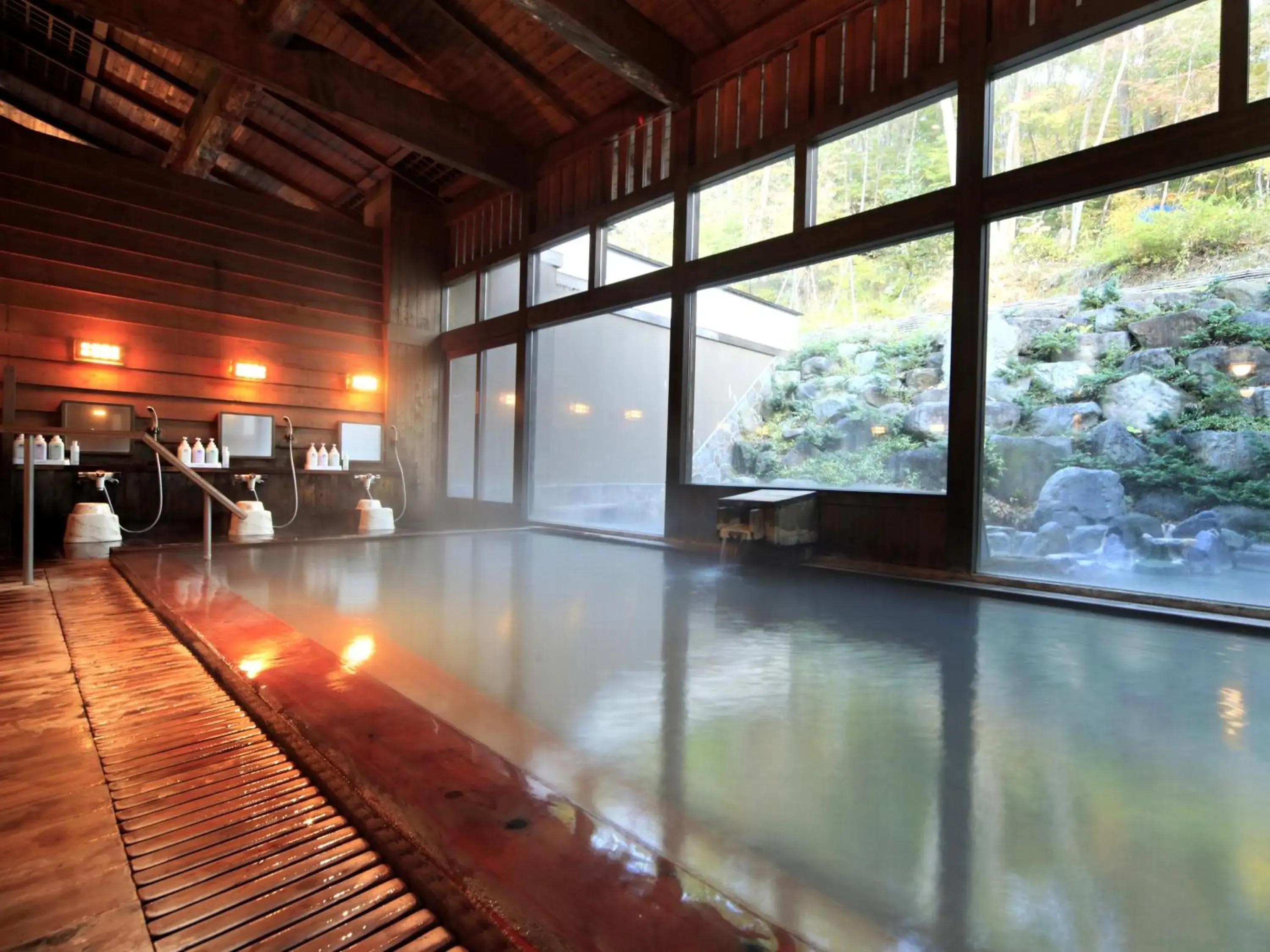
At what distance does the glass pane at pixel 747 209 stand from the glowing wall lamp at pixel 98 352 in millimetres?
5334

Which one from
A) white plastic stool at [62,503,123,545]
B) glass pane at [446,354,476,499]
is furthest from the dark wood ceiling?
white plastic stool at [62,503,123,545]

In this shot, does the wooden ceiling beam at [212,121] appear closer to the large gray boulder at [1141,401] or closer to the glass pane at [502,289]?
the glass pane at [502,289]

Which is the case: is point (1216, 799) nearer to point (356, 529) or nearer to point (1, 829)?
point (1, 829)

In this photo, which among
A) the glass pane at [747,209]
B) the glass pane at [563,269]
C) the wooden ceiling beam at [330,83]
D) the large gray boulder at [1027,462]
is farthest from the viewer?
the glass pane at [563,269]

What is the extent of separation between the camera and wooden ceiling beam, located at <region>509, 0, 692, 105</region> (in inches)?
178

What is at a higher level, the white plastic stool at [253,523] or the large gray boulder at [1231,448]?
the large gray boulder at [1231,448]

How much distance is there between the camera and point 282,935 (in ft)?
2.88

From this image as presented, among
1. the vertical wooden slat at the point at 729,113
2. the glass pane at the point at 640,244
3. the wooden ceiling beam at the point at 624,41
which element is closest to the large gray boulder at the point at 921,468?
the glass pane at the point at 640,244

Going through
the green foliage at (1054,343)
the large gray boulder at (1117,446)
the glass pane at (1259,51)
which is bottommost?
the large gray boulder at (1117,446)

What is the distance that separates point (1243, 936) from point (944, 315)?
373 centimetres

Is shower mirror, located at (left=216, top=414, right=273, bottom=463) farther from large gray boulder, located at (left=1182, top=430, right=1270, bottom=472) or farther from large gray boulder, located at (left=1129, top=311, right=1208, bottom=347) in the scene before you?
large gray boulder, located at (left=1182, top=430, right=1270, bottom=472)

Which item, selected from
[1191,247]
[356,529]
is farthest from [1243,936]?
[356,529]

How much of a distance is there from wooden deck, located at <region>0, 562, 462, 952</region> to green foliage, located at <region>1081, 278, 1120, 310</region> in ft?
13.7

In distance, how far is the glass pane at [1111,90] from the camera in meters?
3.27
